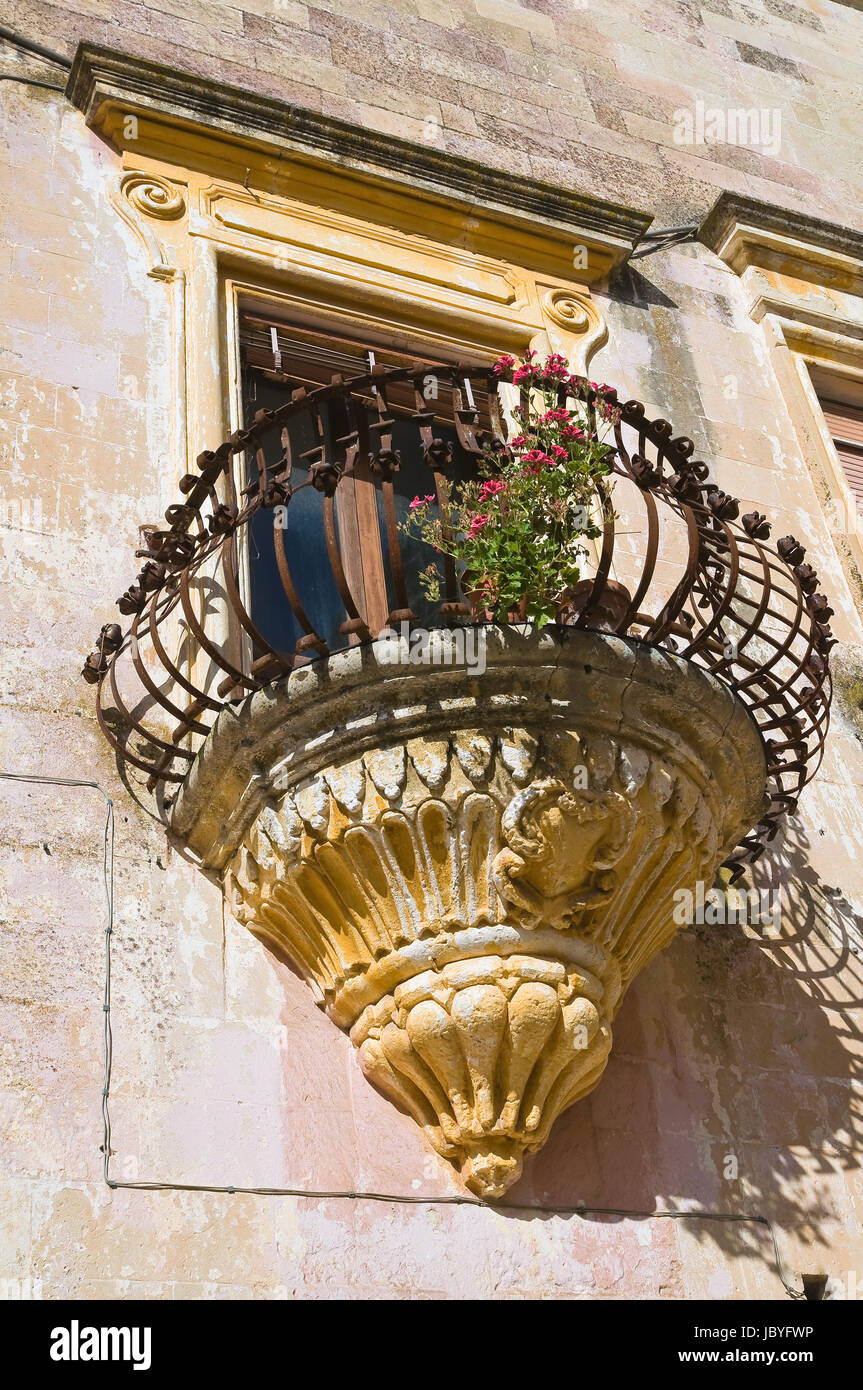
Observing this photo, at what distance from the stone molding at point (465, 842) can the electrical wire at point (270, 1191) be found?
0.14 metres

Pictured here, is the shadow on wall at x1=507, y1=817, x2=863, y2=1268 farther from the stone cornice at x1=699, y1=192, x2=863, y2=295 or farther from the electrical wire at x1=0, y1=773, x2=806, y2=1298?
the stone cornice at x1=699, y1=192, x2=863, y2=295

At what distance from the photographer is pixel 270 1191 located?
4258 mm

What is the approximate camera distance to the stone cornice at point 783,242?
25.2 ft

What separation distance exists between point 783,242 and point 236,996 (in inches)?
189

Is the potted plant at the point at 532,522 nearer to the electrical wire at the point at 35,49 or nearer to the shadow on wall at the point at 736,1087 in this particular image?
the shadow on wall at the point at 736,1087

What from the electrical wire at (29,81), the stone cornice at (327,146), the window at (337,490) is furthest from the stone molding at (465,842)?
the electrical wire at (29,81)

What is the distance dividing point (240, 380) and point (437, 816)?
7.21 ft

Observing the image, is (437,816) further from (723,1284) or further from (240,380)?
(240,380)

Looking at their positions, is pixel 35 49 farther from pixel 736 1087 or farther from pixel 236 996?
pixel 736 1087

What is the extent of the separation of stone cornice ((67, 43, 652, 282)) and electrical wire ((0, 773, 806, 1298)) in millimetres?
2940

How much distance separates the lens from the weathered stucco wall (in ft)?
13.8

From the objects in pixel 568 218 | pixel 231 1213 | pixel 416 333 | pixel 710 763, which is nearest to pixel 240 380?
pixel 416 333

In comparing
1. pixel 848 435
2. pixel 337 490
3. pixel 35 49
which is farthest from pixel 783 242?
pixel 35 49

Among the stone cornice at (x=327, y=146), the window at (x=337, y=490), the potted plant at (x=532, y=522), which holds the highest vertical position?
the stone cornice at (x=327, y=146)
